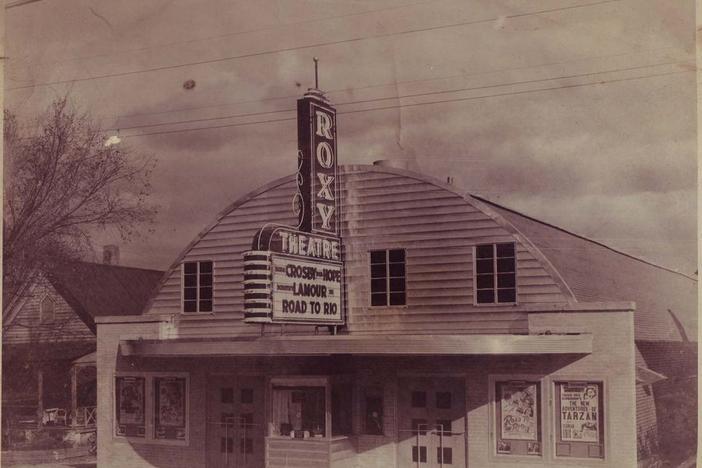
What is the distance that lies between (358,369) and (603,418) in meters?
5.55

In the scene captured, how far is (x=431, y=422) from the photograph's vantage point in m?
18.6

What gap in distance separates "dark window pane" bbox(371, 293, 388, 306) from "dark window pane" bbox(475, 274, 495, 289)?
213cm

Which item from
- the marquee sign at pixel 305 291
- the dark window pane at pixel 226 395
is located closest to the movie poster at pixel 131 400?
the dark window pane at pixel 226 395

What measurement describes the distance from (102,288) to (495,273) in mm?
16643

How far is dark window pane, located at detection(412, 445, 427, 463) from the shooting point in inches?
727

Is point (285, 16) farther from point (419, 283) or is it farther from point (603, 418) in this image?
point (603, 418)

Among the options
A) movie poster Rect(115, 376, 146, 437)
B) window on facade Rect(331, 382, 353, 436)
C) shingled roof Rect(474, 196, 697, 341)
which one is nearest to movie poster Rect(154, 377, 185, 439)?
movie poster Rect(115, 376, 146, 437)

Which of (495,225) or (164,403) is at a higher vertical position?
(495,225)

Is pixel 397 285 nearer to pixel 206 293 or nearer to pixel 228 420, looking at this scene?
pixel 206 293

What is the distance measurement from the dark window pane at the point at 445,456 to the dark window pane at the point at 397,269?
12.7 feet

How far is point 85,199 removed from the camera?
22562 millimetres

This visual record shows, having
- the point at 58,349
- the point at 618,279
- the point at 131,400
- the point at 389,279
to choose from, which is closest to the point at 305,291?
the point at 389,279

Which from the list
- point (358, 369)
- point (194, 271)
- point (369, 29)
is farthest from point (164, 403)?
point (369, 29)

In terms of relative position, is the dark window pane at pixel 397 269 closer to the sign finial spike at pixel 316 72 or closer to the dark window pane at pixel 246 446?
the sign finial spike at pixel 316 72
